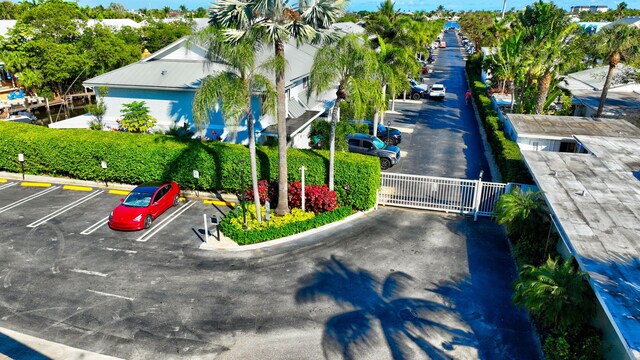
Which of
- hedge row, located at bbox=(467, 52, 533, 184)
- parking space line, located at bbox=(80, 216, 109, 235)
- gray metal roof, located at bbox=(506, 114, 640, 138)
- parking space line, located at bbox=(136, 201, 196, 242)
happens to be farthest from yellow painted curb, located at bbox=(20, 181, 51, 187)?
gray metal roof, located at bbox=(506, 114, 640, 138)

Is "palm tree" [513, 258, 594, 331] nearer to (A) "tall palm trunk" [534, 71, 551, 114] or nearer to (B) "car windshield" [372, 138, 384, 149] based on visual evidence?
(B) "car windshield" [372, 138, 384, 149]

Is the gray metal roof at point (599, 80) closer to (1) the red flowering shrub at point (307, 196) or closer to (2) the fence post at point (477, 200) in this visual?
(2) the fence post at point (477, 200)

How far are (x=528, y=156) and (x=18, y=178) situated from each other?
26811 millimetres

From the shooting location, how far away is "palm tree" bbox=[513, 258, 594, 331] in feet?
33.8

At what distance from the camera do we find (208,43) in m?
16.4

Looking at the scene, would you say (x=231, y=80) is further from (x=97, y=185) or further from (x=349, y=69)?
(x=97, y=185)

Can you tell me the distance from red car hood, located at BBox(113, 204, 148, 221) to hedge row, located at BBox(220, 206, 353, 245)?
355 cm

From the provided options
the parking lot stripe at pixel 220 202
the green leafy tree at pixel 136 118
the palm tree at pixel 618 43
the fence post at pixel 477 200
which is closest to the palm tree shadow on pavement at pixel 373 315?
the fence post at pixel 477 200

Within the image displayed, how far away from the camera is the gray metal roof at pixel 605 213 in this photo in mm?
9109

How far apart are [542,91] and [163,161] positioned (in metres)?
24.0

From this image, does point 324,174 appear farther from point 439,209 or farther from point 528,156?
point 528,156

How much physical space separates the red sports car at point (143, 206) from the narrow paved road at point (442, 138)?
12.9 meters

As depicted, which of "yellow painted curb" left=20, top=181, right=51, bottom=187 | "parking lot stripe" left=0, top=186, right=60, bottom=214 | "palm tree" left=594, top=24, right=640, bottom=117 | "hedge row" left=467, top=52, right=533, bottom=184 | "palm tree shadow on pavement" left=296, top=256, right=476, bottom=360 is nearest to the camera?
"palm tree shadow on pavement" left=296, top=256, right=476, bottom=360

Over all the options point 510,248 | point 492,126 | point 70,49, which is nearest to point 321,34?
point 510,248
